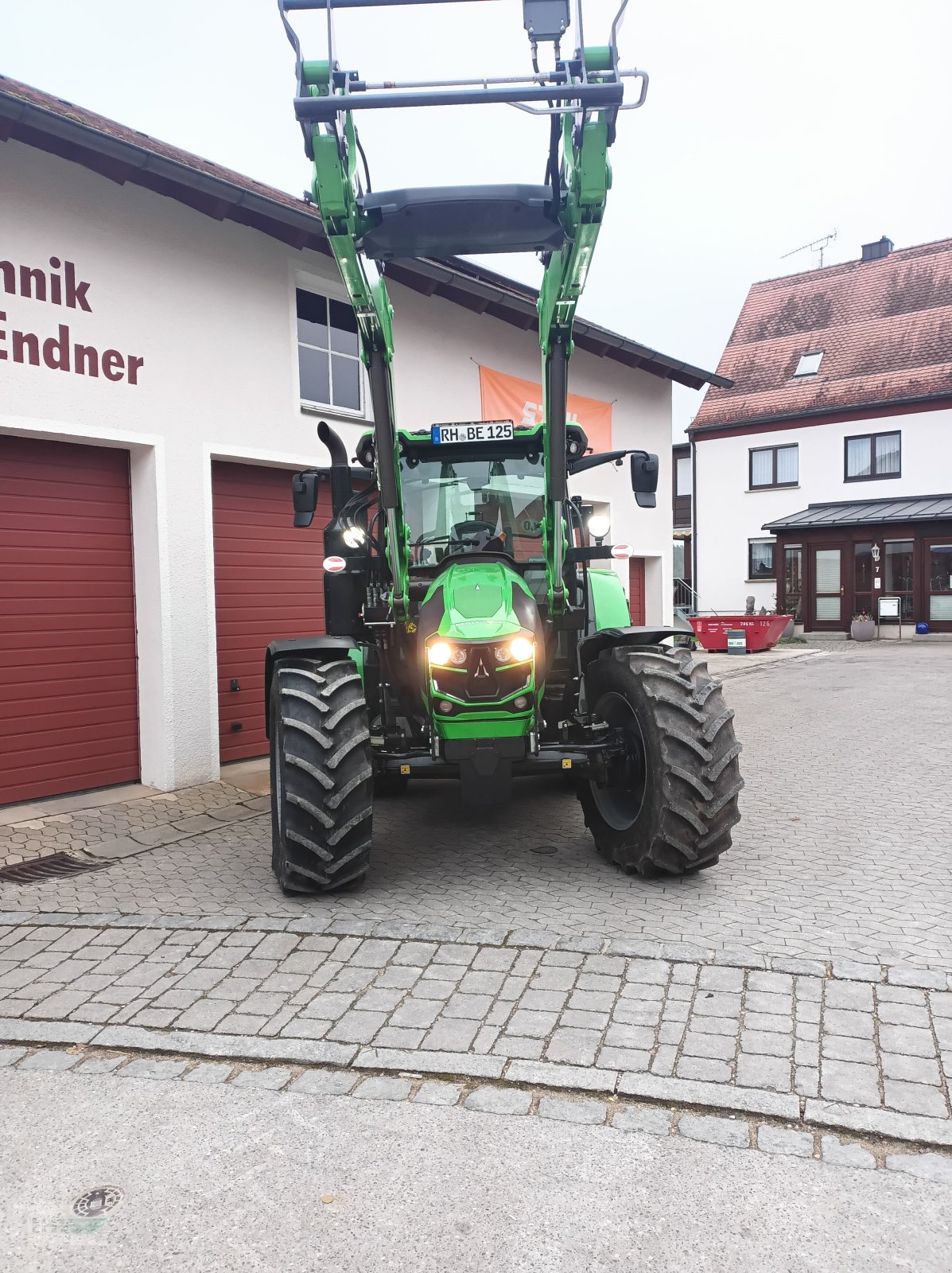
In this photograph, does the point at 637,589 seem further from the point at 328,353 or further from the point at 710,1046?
the point at 710,1046

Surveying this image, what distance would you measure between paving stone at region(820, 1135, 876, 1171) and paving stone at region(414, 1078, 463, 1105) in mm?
1064

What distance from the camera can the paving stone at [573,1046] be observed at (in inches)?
122

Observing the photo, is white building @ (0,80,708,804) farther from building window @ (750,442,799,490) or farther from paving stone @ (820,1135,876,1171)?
building window @ (750,442,799,490)

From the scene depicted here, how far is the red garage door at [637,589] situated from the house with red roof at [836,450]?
12207mm

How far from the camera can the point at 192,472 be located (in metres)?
7.70

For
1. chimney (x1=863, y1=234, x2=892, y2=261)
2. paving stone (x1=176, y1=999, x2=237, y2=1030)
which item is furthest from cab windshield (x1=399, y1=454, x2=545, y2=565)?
chimney (x1=863, y1=234, x2=892, y2=261)

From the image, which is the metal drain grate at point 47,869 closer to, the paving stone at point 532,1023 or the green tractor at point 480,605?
the green tractor at point 480,605

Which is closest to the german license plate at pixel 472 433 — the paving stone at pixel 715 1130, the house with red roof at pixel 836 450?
the paving stone at pixel 715 1130

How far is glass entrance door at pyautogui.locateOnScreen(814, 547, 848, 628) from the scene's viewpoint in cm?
2681

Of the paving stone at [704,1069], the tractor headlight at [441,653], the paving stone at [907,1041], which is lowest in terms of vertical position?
the paving stone at [704,1069]

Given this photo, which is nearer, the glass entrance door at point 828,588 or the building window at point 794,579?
the glass entrance door at point 828,588

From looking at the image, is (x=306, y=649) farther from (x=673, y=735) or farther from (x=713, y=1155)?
(x=713, y=1155)

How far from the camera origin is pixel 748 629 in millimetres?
21203

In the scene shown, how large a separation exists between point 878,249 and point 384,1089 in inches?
1410
